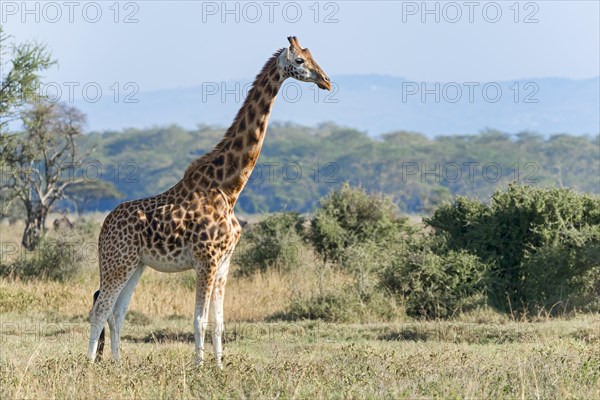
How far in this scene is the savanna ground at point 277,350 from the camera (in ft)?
29.3

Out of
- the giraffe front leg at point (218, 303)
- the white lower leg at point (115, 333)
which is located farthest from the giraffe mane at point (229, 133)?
the white lower leg at point (115, 333)

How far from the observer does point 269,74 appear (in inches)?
434

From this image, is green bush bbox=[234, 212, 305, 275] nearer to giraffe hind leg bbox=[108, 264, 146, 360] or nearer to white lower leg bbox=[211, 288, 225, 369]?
giraffe hind leg bbox=[108, 264, 146, 360]

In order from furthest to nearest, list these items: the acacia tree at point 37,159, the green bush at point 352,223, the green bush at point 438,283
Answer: the acacia tree at point 37,159 < the green bush at point 352,223 < the green bush at point 438,283

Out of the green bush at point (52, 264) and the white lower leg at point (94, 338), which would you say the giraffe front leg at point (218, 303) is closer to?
the white lower leg at point (94, 338)

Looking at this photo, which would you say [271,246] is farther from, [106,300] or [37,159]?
[37,159]

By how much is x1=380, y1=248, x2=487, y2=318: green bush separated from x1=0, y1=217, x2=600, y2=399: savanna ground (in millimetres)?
387

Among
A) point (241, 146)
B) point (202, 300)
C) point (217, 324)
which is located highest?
point (241, 146)

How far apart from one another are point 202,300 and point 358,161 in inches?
3357

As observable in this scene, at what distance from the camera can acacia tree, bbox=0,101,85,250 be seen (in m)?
27.1

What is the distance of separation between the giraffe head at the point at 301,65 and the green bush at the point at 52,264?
10046 millimetres

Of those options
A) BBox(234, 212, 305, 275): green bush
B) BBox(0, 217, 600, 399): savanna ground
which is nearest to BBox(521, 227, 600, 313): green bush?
BBox(0, 217, 600, 399): savanna ground

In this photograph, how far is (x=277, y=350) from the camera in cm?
1225

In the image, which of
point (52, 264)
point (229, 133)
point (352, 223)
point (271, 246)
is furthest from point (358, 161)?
point (229, 133)
